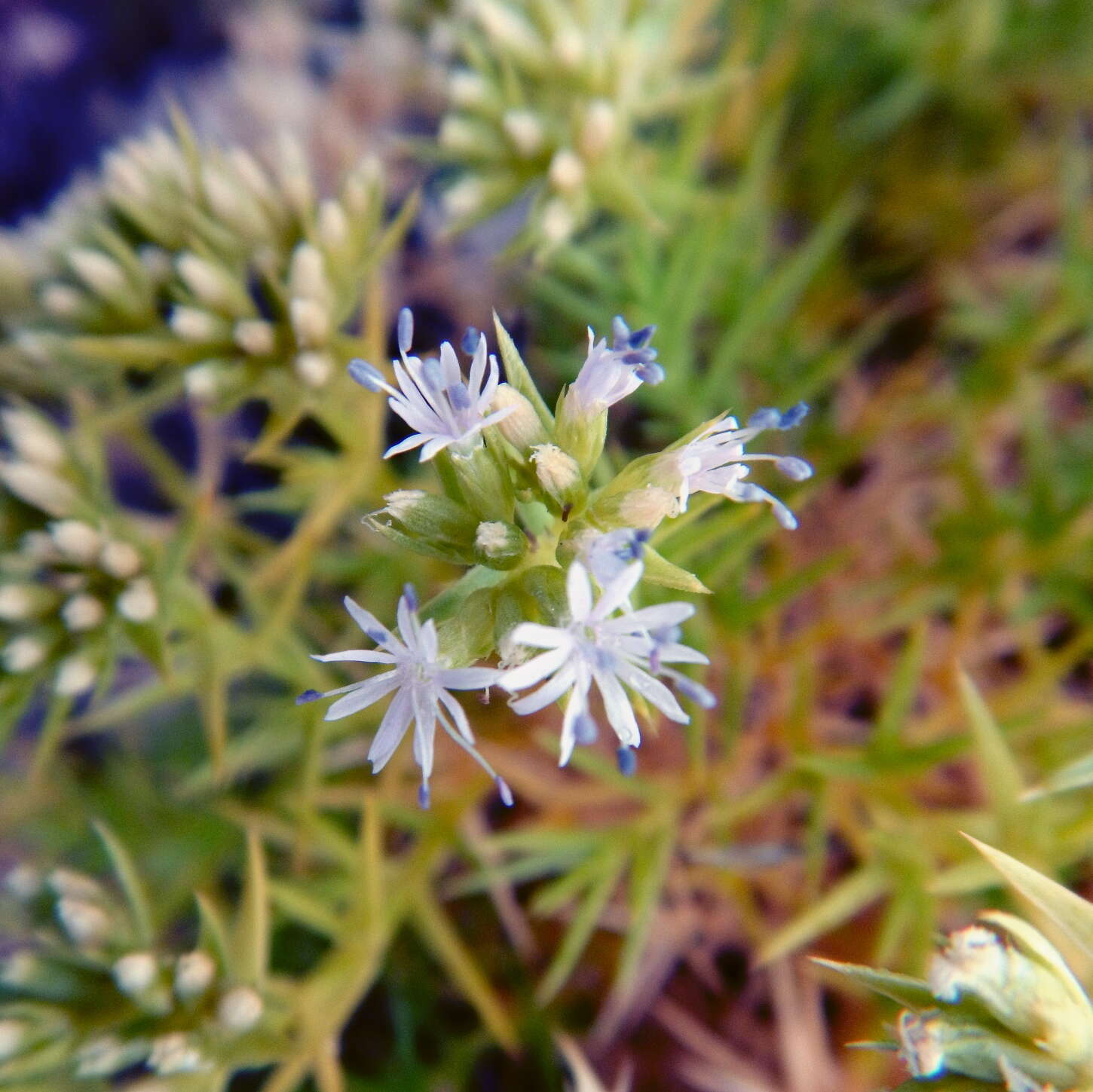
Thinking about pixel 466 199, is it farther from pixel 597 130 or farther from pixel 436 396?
pixel 436 396

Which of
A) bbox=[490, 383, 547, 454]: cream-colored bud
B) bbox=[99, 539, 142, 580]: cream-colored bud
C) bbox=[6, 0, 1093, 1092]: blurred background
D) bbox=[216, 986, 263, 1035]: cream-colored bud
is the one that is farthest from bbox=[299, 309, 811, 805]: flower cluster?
bbox=[99, 539, 142, 580]: cream-colored bud

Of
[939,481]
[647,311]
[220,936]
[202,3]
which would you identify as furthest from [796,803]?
[202,3]

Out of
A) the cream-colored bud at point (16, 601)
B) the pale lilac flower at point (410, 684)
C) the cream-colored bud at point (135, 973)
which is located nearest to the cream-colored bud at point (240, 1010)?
the cream-colored bud at point (135, 973)

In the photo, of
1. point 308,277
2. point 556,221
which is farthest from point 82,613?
point 556,221

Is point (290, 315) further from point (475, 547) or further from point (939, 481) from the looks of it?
point (939, 481)

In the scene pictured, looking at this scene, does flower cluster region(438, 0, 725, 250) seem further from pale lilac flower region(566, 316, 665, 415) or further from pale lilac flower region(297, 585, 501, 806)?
pale lilac flower region(297, 585, 501, 806)

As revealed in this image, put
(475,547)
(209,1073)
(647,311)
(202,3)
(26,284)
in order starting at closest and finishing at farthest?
(475,547) < (209,1073) < (647,311) < (26,284) < (202,3)
